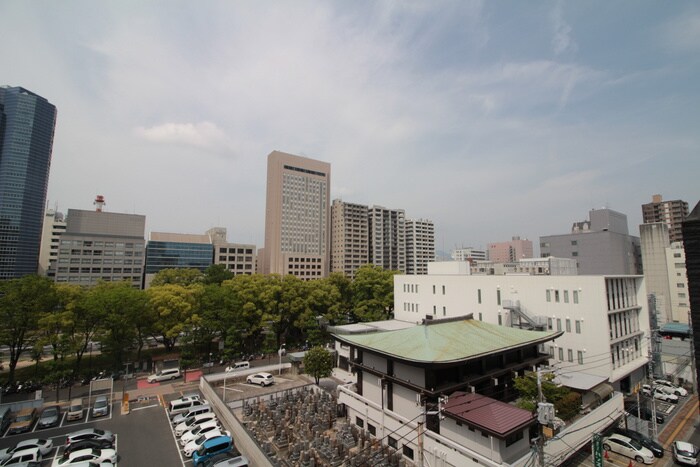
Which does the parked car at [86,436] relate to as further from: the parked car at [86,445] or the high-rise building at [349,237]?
the high-rise building at [349,237]

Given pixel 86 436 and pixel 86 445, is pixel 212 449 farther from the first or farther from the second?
pixel 86 436

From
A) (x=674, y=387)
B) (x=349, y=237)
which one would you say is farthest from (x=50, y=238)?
(x=674, y=387)

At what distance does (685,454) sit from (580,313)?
1236 cm

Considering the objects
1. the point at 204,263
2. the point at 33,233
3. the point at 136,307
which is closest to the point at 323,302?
the point at 136,307

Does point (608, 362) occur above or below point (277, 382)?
above

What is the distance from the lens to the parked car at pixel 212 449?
72.8 ft

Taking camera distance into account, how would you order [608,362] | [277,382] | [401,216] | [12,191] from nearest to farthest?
1. [608,362]
2. [277,382]
3. [12,191]
4. [401,216]

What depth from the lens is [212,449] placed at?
22.8 metres

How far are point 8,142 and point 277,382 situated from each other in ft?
499

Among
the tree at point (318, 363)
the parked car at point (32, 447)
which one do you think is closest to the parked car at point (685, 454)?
the tree at point (318, 363)

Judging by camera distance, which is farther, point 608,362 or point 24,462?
point 608,362

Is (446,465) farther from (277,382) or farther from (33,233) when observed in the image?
(33,233)

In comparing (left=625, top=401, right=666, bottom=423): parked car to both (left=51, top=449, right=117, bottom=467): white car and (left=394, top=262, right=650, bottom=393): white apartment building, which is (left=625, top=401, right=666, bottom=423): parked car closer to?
(left=394, top=262, right=650, bottom=393): white apartment building

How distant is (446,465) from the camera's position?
19.6 meters
